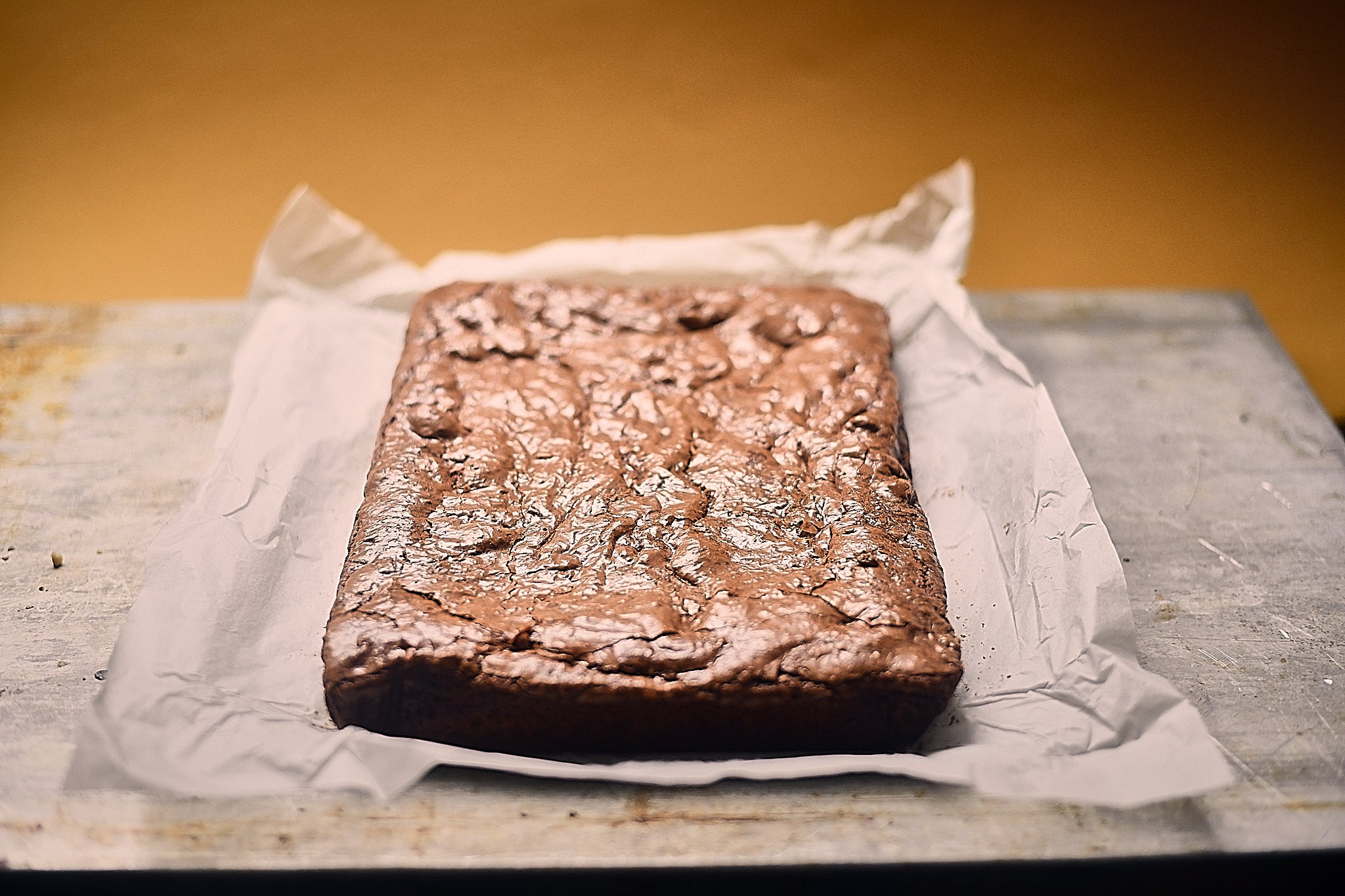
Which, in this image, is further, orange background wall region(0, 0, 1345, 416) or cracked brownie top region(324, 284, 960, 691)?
orange background wall region(0, 0, 1345, 416)

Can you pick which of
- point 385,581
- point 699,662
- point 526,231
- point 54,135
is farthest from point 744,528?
point 54,135

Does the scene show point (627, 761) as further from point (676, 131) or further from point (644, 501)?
point (676, 131)

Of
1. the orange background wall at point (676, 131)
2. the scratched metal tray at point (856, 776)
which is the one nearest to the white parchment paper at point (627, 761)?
the scratched metal tray at point (856, 776)

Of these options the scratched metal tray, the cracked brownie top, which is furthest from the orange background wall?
the cracked brownie top

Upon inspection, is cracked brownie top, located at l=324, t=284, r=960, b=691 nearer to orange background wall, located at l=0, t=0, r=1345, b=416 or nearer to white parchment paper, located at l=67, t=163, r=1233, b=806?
white parchment paper, located at l=67, t=163, r=1233, b=806

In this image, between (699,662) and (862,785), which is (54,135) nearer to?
(699,662)
